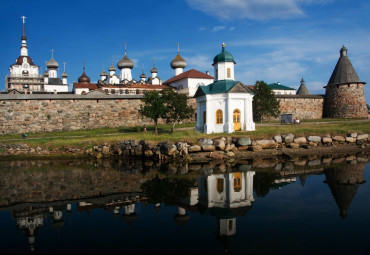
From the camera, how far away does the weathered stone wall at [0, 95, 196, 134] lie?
23031 millimetres

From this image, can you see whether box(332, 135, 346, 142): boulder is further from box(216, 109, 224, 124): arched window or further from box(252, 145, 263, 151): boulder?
box(216, 109, 224, 124): arched window

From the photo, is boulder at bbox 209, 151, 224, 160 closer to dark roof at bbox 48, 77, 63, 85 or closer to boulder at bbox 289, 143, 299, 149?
boulder at bbox 289, 143, 299, 149

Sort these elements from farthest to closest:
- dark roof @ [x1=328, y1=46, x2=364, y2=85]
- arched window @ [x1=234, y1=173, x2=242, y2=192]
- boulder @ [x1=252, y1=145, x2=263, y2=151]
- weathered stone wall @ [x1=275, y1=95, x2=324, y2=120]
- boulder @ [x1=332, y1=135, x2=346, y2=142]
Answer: weathered stone wall @ [x1=275, y1=95, x2=324, y2=120], dark roof @ [x1=328, y1=46, x2=364, y2=85], boulder @ [x1=332, y1=135, x2=346, y2=142], boulder @ [x1=252, y1=145, x2=263, y2=151], arched window @ [x1=234, y1=173, x2=242, y2=192]

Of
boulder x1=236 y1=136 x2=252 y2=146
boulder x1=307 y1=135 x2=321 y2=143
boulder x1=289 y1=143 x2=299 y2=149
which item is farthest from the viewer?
boulder x1=307 y1=135 x2=321 y2=143


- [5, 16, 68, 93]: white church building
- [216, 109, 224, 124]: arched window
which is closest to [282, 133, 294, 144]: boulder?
[216, 109, 224, 124]: arched window

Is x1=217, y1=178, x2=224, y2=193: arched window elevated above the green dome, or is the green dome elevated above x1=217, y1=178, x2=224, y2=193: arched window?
the green dome

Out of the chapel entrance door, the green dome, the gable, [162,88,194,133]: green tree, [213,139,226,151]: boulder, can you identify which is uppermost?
the green dome

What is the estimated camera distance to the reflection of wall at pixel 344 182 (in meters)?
7.95

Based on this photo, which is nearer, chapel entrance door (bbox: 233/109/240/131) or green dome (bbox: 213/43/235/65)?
chapel entrance door (bbox: 233/109/240/131)

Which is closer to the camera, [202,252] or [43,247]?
[202,252]

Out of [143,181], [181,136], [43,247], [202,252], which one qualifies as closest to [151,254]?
[202,252]

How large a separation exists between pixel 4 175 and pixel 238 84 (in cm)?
1278

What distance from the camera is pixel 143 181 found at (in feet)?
34.0

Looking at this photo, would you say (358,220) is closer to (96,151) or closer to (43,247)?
(43,247)
